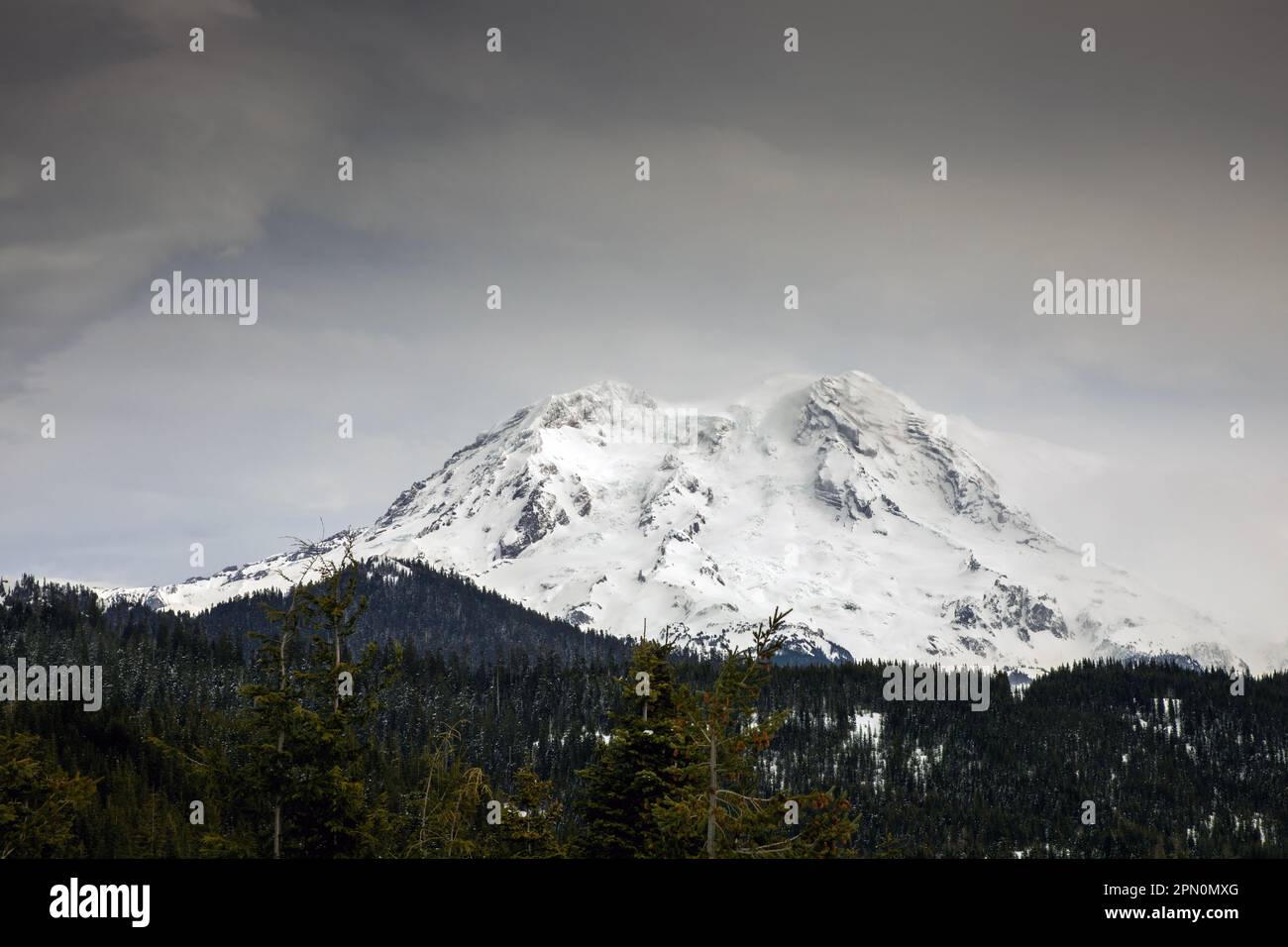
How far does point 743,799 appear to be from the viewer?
72.6 feet

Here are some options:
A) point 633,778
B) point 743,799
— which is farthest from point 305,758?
point 743,799

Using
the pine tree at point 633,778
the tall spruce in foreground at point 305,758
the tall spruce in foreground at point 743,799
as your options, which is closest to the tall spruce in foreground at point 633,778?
the pine tree at point 633,778

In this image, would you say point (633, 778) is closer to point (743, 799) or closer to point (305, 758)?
point (743, 799)

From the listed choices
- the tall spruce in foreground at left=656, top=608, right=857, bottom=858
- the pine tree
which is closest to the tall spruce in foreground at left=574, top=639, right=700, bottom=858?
the pine tree

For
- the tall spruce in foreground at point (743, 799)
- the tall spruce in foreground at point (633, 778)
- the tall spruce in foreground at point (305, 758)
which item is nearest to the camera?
the tall spruce in foreground at point (743, 799)

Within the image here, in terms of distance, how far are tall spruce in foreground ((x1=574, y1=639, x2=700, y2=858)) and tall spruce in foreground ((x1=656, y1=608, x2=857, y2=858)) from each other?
578 centimetres

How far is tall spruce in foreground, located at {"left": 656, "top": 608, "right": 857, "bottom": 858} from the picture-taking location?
21.5 m

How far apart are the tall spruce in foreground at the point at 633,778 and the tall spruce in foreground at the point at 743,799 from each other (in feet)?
19.0

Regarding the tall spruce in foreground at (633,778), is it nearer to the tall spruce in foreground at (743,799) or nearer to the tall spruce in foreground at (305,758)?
the tall spruce in foreground at (743,799)

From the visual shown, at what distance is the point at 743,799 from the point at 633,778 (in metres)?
8.91

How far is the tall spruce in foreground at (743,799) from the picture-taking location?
21531 mm
